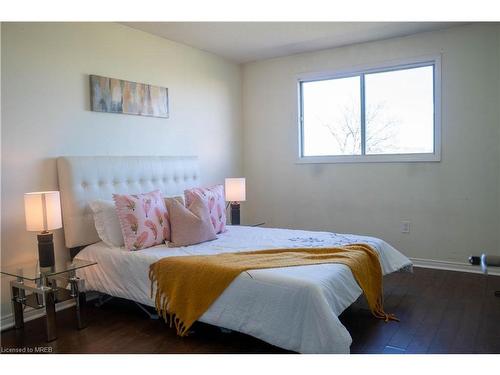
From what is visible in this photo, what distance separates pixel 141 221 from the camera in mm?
3109

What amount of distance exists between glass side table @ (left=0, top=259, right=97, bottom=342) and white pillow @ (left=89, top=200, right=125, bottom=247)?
249mm

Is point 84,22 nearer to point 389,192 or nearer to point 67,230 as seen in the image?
point 67,230

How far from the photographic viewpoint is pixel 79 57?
3285 millimetres

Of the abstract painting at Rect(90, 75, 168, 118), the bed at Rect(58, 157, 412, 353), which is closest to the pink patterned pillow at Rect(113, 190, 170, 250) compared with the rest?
the bed at Rect(58, 157, 412, 353)

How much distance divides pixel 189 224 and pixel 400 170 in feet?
7.63

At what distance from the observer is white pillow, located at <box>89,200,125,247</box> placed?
3145 mm

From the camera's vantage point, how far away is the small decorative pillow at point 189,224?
3205 millimetres

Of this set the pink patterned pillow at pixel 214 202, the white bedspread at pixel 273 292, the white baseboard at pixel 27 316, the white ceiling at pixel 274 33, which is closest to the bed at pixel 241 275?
the white bedspread at pixel 273 292

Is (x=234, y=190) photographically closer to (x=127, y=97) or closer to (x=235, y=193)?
(x=235, y=193)

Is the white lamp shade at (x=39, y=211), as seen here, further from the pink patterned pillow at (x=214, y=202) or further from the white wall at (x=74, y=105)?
the pink patterned pillow at (x=214, y=202)

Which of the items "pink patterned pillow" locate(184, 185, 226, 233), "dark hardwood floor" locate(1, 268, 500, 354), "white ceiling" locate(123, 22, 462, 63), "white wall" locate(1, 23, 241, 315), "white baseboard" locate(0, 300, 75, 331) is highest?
"white ceiling" locate(123, 22, 462, 63)

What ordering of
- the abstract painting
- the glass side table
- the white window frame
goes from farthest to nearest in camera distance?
the white window frame
the abstract painting
the glass side table

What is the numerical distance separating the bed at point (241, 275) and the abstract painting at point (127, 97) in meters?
0.46

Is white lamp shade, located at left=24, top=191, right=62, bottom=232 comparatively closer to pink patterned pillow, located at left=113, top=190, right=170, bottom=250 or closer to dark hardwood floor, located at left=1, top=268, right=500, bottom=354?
pink patterned pillow, located at left=113, top=190, right=170, bottom=250
